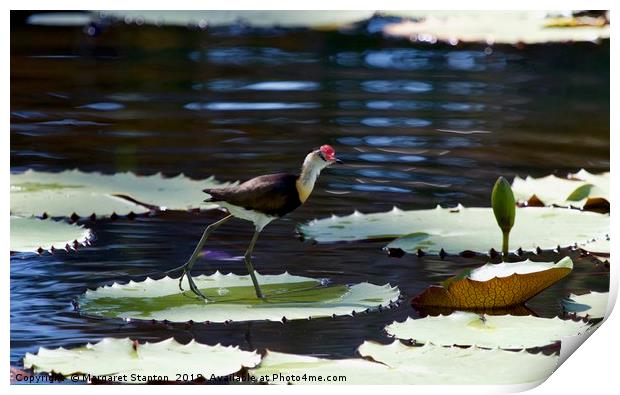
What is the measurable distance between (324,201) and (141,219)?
0.52 m

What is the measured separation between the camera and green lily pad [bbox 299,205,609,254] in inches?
130

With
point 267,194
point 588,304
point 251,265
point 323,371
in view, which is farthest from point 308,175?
point 588,304

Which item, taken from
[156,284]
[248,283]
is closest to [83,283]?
[156,284]

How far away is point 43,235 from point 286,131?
80 cm

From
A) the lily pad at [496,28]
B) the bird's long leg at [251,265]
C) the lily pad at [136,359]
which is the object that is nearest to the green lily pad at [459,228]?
the bird's long leg at [251,265]

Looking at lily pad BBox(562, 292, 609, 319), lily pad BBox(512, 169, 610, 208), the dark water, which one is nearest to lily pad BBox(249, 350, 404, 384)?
the dark water

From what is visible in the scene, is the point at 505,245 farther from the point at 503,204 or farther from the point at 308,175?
the point at 308,175

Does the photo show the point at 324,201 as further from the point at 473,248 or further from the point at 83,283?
the point at 83,283

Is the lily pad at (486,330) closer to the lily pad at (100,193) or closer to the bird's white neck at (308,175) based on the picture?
the bird's white neck at (308,175)

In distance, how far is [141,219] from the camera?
3.56 m

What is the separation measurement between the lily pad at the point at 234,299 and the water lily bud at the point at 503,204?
0.36m

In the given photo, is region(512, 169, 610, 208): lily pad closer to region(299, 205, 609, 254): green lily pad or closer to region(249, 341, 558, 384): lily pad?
region(299, 205, 609, 254): green lily pad

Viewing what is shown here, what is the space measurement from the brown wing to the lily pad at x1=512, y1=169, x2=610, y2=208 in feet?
3.01

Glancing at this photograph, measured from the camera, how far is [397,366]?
106 inches
